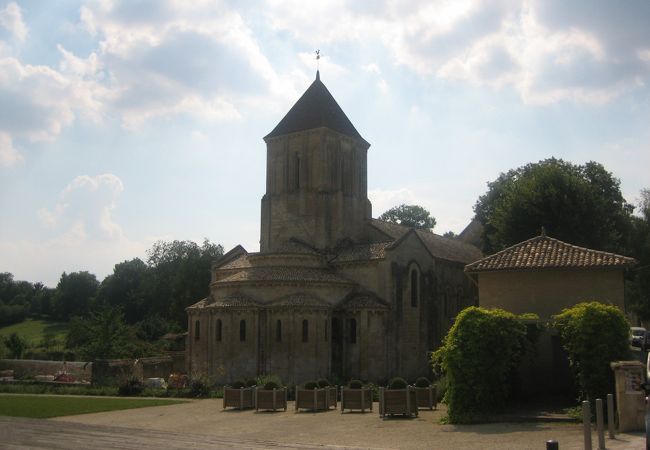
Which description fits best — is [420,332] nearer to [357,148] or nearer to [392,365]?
[392,365]

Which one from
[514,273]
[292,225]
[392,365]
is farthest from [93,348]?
[514,273]

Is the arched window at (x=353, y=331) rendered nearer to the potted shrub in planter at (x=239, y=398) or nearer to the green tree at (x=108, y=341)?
the potted shrub in planter at (x=239, y=398)

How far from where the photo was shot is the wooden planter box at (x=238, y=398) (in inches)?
966

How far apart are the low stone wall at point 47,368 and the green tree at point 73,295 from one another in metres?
61.6

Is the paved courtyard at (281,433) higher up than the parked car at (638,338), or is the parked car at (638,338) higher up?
the parked car at (638,338)

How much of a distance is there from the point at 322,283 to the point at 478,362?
19.3 m

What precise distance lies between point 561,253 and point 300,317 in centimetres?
1553

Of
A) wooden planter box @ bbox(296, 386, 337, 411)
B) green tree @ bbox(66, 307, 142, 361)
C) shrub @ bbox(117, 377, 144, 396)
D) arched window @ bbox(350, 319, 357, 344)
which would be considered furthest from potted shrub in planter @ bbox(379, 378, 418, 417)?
green tree @ bbox(66, 307, 142, 361)

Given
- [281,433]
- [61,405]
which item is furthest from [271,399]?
[61,405]

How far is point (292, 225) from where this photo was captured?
44.2 m

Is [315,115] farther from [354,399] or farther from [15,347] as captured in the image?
[15,347]

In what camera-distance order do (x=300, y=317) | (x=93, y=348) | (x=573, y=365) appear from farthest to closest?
(x=93, y=348) → (x=300, y=317) → (x=573, y=365)

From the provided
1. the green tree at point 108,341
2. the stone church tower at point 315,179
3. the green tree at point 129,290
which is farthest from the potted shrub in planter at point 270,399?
the green tree at point 129,290

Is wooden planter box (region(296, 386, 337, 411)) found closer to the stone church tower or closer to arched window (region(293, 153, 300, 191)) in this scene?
the stone church tower
